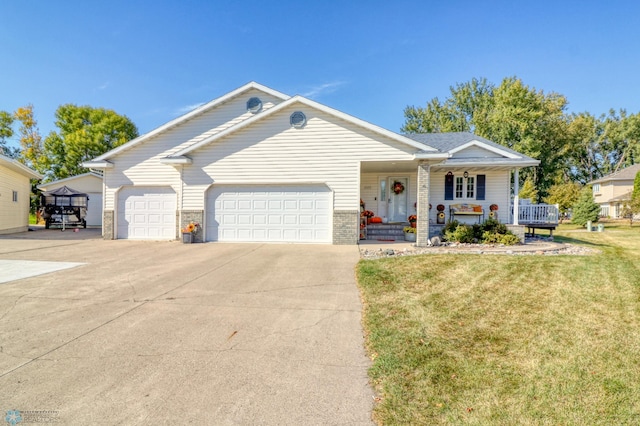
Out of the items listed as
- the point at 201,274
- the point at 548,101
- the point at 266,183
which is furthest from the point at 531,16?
the point at 548,101

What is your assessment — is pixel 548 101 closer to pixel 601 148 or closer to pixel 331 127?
pixel 601 148

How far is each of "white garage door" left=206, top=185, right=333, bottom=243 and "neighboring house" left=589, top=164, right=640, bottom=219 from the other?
38196mm

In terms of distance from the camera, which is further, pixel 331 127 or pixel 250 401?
pixel 331 127

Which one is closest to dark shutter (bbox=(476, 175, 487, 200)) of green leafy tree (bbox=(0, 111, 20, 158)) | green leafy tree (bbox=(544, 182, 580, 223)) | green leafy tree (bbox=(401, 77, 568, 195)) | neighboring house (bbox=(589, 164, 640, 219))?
green leafy tree (bbox=(401, 77, 568, 195))

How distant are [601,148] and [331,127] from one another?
53.1 meters

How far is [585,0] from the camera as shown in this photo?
1179 cm

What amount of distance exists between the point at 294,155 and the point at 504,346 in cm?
937

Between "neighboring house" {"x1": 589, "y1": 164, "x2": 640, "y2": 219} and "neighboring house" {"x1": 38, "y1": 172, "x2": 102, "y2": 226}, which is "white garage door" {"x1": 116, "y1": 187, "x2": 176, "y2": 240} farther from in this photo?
"neighboring house" {"x1": 589, "y1": 164, "x2": 640, "y2": 219}

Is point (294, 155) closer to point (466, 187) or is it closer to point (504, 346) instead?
point (466, 187)

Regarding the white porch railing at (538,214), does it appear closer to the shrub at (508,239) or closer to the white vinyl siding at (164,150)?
the shrub at (508,239)

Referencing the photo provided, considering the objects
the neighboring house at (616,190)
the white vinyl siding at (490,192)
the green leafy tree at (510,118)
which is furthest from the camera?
the neighboring house at (616,190)

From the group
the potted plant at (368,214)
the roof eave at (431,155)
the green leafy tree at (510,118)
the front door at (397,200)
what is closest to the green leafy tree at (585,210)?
the green leafy tree at (510,118)

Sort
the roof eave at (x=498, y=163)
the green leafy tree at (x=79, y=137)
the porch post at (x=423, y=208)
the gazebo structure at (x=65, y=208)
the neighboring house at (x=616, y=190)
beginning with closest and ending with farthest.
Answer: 1. the porch post at (x=423, y=208)
2. the roof eave at (x=498, y=163)
3. the gazebo structure at (x=65, y=208)
4. the green leafy tree at (x=79, y=137)
5. the neighboring house at (x=616, y=190)

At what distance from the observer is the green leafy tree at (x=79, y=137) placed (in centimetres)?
2953
